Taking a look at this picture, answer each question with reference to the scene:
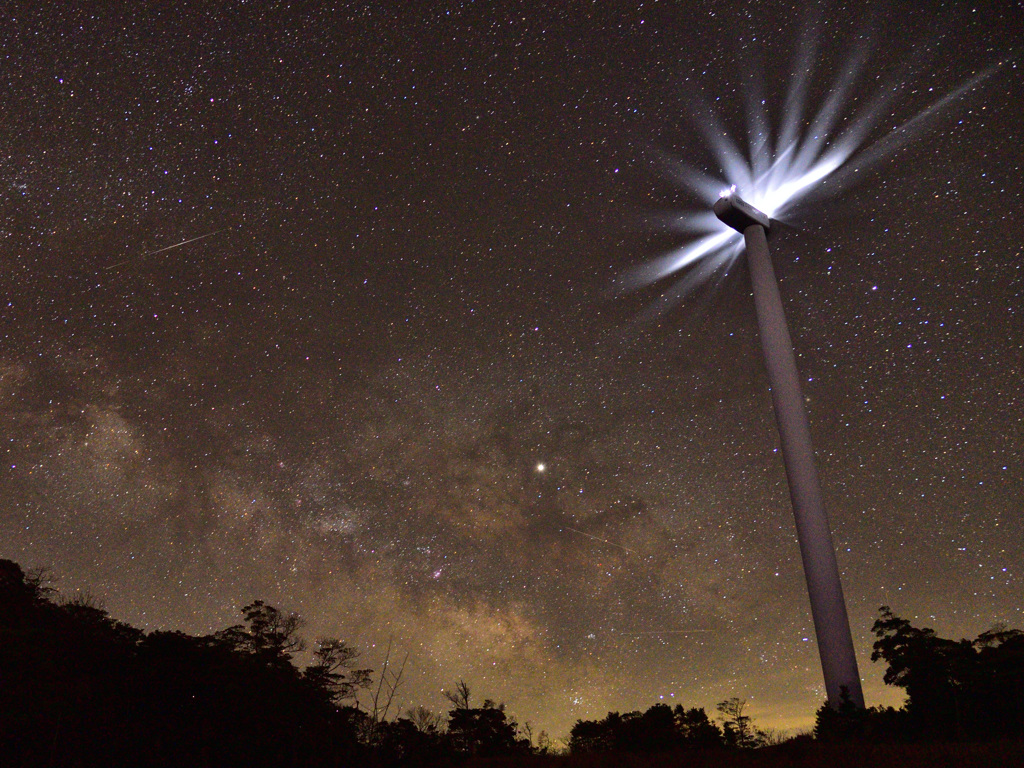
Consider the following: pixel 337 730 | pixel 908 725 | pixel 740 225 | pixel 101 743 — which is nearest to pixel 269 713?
pixel 337 730

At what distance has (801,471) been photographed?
27.1 metres

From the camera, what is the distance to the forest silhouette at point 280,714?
59.3 feet

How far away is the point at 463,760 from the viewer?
72.3 ft

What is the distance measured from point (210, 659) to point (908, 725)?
92.6 ft

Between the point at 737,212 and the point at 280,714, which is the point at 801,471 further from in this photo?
the point at 280,714

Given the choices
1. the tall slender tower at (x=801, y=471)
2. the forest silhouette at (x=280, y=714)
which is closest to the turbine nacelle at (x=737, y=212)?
the tall slender tower at (x=801, y=471)

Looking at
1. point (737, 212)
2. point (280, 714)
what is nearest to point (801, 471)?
point (737, 212)

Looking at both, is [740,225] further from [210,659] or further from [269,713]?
[210,659]

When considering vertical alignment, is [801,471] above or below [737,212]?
below

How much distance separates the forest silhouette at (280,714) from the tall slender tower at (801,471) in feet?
6.91

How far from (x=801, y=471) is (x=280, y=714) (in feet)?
74.5

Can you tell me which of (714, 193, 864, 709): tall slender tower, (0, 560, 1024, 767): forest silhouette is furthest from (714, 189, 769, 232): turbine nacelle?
(0, 560, 1024, 767): forest silhouette

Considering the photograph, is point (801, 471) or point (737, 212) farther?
point (737, 212)

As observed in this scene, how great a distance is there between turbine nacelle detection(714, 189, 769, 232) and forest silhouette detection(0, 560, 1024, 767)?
2057 centimetres
